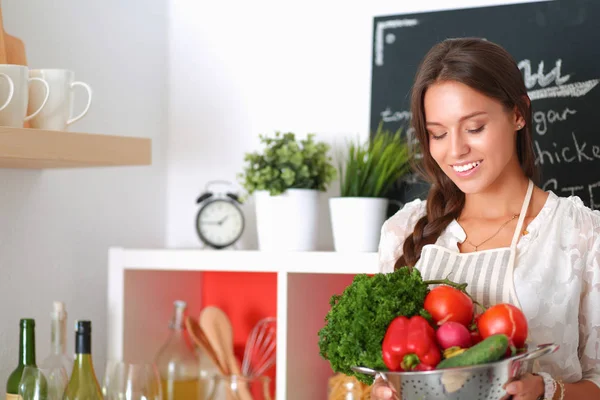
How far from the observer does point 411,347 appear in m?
1.09

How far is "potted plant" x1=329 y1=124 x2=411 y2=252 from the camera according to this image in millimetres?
1747

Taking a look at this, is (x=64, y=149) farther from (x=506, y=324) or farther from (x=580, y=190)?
(x=580, y=190)

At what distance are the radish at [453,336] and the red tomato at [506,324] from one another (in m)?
0.03

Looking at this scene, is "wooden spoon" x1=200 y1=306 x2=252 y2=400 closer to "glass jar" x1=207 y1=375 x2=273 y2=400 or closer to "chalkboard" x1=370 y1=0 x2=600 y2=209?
"glass jar" x1=207 y1=375 x2=273 y2=400

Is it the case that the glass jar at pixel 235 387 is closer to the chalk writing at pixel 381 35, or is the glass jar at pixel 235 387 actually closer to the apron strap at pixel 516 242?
the apron strap at pixel 516 242

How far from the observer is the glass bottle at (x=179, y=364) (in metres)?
1.99

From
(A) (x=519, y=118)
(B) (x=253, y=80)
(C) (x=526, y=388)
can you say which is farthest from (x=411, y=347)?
(B) (x=253, y=80)

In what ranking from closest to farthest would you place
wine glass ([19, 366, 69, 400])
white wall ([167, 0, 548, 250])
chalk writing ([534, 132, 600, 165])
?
wine glass ([19, 366, 69, 400]), chalk writing ([534, 132, 600, 165]), white wall ([167, 0, 548, 250])

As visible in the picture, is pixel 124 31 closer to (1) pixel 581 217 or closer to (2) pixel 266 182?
(2) pixel 266 182

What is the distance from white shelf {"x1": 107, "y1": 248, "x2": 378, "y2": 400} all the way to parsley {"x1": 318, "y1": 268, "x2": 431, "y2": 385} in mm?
433

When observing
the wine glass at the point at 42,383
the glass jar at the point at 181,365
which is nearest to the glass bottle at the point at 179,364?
the glass jar at the point at 181,365

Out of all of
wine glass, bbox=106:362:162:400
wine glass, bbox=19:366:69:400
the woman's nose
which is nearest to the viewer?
the woman's nose

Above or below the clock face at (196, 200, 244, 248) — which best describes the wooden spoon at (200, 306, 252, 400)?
below

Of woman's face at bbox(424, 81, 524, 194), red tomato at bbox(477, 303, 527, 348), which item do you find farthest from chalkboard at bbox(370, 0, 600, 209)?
red tomato at bbox(477, 303, 527, 348)
